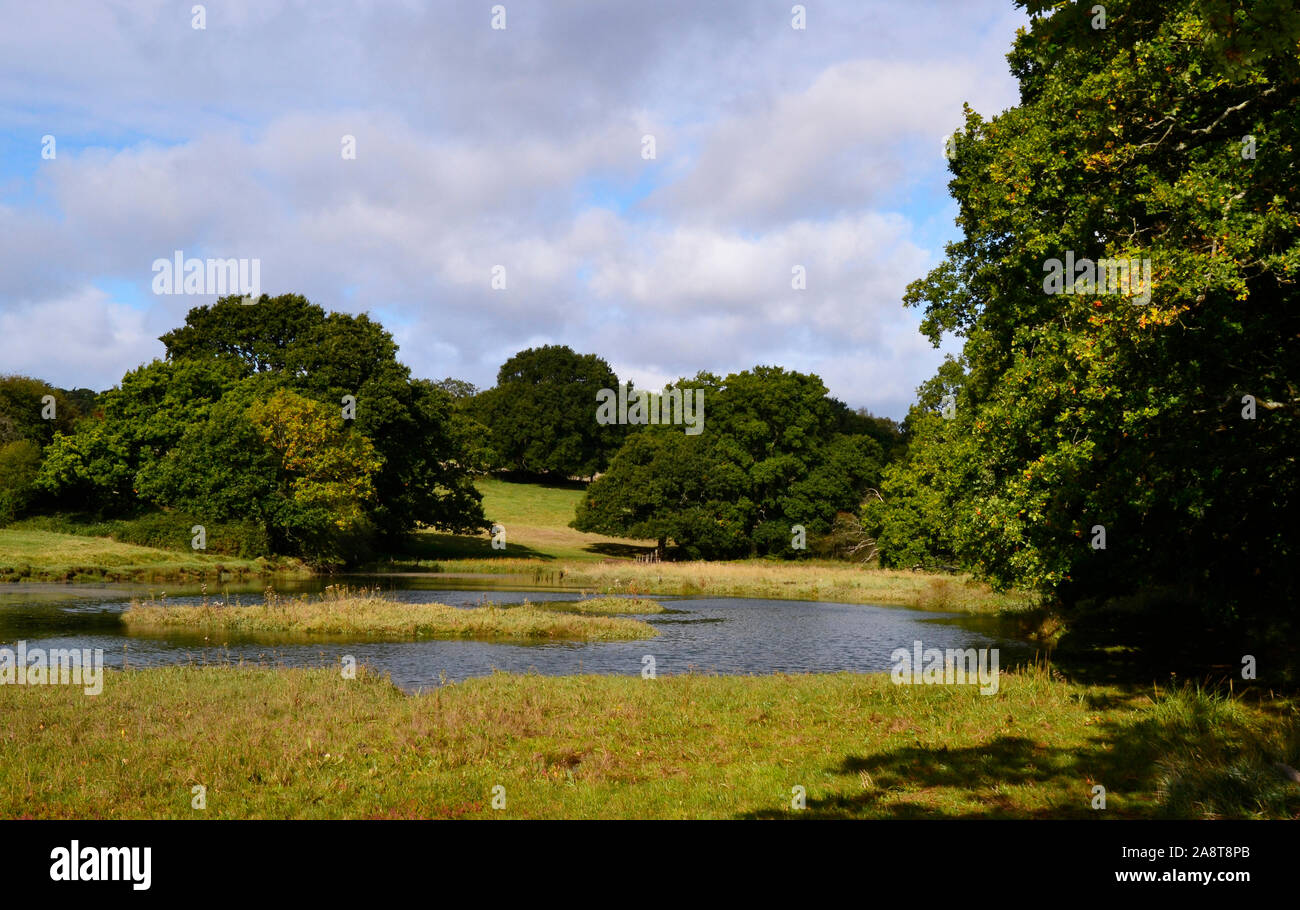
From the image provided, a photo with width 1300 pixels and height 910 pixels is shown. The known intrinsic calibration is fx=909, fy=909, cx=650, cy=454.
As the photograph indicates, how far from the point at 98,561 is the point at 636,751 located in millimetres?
54138

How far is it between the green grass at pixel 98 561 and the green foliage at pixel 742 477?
34836 millimetres

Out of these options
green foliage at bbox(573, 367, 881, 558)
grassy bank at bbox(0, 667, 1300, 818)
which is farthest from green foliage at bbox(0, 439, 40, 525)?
grassy bank at bbox(0, 667, 1300, 818)

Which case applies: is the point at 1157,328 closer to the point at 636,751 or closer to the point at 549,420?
the point at 636,751

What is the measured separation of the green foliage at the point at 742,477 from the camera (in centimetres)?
8900

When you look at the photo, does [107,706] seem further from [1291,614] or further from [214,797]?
[1291,614]

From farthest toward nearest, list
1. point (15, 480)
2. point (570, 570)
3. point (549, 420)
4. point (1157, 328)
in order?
point (549, 420) < point (570, 570) < point (15, 480) < point (1157, 328)

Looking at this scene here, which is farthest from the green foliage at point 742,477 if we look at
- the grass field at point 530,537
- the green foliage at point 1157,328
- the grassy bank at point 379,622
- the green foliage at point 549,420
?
the green foliage at point 1157,328

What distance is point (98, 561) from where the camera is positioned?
5644 cm

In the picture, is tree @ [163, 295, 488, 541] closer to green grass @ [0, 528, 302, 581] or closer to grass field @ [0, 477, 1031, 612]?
grass field @ [0, 477, 1031, 612]

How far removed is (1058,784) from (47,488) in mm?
76263

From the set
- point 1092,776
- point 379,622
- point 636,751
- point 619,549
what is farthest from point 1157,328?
point 619,549

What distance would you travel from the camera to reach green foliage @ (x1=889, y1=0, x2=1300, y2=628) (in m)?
16.3

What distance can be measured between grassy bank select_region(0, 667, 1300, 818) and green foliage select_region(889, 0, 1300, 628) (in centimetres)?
413
